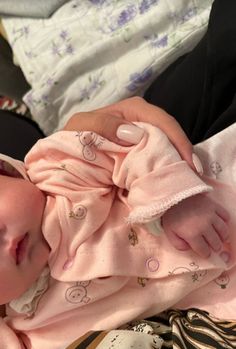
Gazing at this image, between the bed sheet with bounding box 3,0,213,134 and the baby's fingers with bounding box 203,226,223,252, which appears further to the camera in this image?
the bed sheet with bounding box 3,0,213,134

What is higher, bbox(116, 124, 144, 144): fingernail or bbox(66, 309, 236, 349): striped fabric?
bbox(116, 124, 144, 144): fingernail

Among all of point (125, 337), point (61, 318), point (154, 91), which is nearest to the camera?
point (125, 337)

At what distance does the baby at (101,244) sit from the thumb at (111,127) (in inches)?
0.5

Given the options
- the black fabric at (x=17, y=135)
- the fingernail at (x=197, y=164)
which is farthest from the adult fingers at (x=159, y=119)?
the black fabric at (x=17, y=135)

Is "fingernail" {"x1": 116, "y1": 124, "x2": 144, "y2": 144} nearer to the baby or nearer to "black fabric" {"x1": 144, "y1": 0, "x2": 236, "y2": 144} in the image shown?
the baby

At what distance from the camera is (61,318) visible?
755mm

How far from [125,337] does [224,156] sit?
30cm

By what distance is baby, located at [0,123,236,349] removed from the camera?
2.30ft

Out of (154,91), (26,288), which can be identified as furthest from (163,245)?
(154,91)

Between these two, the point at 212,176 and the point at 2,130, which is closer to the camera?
the point at 212,176

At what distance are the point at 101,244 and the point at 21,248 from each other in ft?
0.37

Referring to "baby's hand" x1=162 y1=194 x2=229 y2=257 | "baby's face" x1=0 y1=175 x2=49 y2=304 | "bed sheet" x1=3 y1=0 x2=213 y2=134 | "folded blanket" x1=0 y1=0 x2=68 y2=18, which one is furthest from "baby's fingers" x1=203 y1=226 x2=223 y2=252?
"folded blanket" x1=0 y1=0 x2=68 y2=18

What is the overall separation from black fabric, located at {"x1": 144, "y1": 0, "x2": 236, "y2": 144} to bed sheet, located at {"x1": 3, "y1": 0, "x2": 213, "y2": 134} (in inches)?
3.4

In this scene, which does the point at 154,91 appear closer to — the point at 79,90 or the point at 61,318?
the point at 79,90
